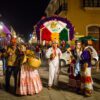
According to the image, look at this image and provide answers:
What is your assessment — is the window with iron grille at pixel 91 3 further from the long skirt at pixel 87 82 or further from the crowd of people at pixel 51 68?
the long skirt at pixel 87 82

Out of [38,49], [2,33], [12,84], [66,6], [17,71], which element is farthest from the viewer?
[66,6]

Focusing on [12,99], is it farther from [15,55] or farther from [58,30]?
[58,30]

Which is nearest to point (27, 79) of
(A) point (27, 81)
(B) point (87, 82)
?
(A) point (27, 81)

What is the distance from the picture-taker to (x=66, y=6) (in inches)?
1414

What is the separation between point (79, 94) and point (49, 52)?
1988mm

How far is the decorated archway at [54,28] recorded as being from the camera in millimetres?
14211

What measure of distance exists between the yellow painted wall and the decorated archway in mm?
20968

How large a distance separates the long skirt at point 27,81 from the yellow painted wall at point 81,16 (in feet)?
78.9

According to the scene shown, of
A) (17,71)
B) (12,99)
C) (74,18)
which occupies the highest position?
(74,18)

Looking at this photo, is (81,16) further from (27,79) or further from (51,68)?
(27,79)

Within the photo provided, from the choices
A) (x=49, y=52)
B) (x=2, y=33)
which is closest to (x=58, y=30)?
(x=49, y=52)

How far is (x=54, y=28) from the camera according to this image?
14.3 metres

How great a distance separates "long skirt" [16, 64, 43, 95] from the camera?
11.4 meters

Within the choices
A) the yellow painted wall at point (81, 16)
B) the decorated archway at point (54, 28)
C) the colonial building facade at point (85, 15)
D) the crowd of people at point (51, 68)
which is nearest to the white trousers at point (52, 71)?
the crowd of people at point (51, 68)
